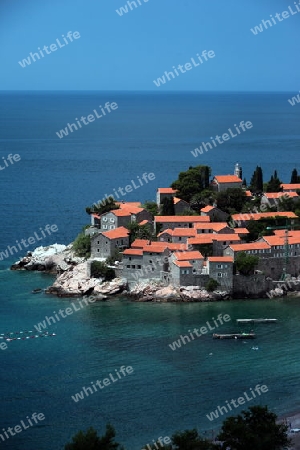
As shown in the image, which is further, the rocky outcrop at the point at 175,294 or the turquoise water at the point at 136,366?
the rocky outcrop at the point at 175,294

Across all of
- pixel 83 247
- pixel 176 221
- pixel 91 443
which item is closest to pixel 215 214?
pixel 176 221

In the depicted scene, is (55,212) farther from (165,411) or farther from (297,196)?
(165,411)

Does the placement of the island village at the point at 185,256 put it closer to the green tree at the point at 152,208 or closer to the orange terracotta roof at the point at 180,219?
the orange terracotta roof at the point at 180,219

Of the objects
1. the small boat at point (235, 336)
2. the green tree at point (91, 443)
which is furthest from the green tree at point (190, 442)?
the small boat at point (235, 336)

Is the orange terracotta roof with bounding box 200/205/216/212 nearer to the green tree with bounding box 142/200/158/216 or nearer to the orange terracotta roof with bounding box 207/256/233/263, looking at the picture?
the green tree with bounding box 142/200/158/216

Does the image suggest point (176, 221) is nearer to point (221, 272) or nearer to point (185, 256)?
point (185, 256)

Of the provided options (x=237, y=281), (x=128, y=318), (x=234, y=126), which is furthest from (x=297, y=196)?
(x=234, y=126)
